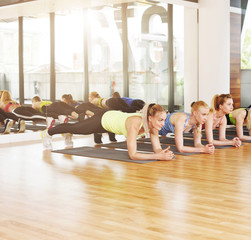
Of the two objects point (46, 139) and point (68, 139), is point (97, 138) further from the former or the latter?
point (46, 139)

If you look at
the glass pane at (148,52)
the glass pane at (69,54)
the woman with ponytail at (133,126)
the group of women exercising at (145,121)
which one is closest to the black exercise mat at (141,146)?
the group of women exercising at (145,121)

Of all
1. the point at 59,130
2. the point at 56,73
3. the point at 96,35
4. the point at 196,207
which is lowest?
the point at 196,207

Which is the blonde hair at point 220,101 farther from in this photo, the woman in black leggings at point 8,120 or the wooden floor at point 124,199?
the woman in black leggings at point 8,120

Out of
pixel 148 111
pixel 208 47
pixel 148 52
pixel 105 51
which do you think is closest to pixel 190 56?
pixel 208 47

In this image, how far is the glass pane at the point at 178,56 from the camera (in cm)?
839

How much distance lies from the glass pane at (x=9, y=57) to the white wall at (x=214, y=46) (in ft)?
11.3

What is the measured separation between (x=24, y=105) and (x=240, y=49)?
14.2 ft

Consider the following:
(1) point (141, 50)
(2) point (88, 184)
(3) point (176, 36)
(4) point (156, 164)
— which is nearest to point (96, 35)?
(1) point (141, 50)

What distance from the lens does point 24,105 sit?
6496 mm

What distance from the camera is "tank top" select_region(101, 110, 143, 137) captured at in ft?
15.4

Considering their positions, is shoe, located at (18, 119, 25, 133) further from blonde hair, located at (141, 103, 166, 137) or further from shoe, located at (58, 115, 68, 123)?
blonde hair, located at (141, 103, 166, 137)

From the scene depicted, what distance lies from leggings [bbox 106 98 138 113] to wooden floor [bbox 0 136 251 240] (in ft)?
5.71

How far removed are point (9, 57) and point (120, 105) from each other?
5.60 ft

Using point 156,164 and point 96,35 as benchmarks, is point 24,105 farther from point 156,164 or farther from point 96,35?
point 156,164
